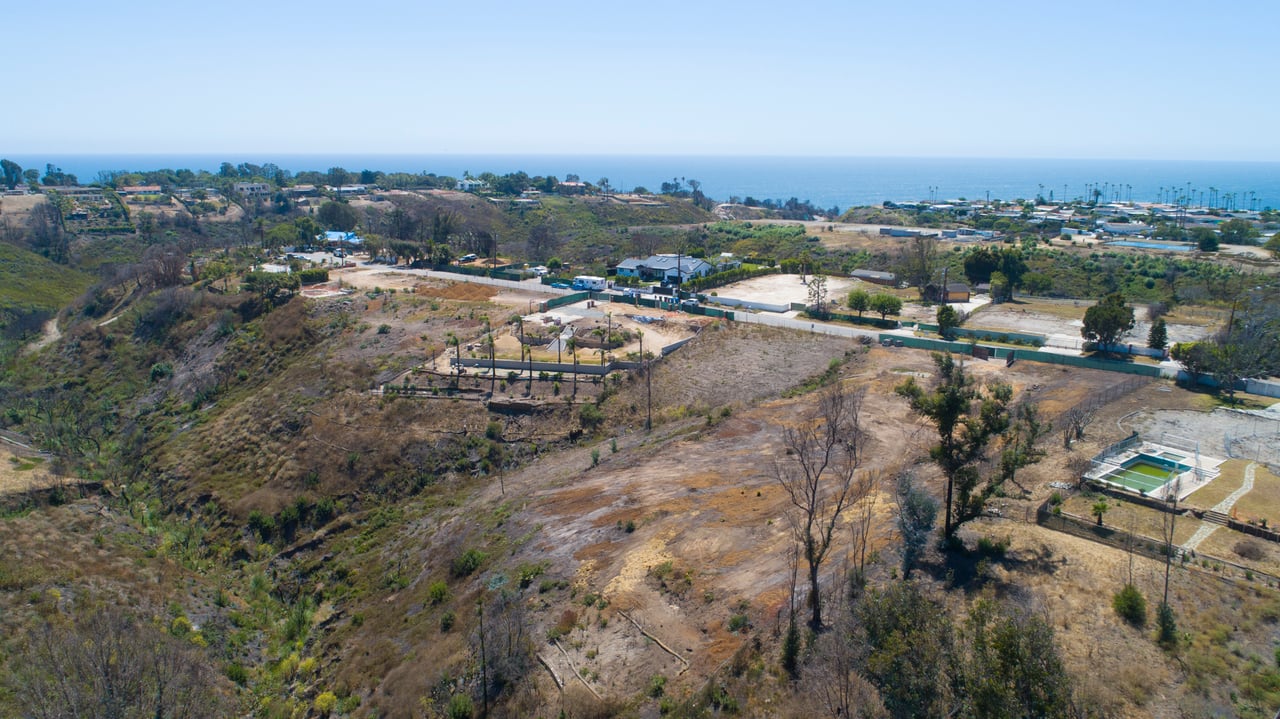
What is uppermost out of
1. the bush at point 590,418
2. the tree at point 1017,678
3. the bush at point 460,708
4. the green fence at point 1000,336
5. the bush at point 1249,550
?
the tree at point 1017,678

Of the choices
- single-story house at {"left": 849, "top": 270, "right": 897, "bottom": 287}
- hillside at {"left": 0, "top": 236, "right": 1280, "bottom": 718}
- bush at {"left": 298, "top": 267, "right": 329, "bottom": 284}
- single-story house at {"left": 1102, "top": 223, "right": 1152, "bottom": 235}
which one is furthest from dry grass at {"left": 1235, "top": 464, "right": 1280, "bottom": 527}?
single-story house at {"left": 1102, "top": 223, "right": 1152, "bottom": 235}

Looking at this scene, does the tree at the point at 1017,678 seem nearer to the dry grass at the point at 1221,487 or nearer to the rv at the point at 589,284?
the dry grass at the point at 1221,487

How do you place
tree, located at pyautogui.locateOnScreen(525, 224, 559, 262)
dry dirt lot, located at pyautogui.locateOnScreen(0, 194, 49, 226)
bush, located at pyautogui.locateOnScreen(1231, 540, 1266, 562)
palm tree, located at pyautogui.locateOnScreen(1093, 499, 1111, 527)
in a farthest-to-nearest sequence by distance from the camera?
1. dry dirt lot, located at pyautogui.locateOnScreen(0, 194, 49, 226)
2. tree, located at pyautogui.locateOnScreen(525, 224, 559, 262)
3. palm tree, located at pyautogui.locateOnScreen(1093, 499, 1111, 527)
4. bush, located at pyautogui.locateOnScreen(1231, 540, 1266, 562)

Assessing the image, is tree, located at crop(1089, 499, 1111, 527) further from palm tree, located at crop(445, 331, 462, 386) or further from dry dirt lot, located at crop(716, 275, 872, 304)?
dry dirt lot, located at crop(716, 275, 872, 304)

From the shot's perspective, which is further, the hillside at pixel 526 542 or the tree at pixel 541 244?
the tree at pixel 541 244

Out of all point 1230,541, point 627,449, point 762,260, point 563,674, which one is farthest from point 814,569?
point 762,260

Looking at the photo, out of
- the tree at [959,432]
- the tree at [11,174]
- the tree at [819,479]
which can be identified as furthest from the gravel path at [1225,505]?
the tree at [11,174]
